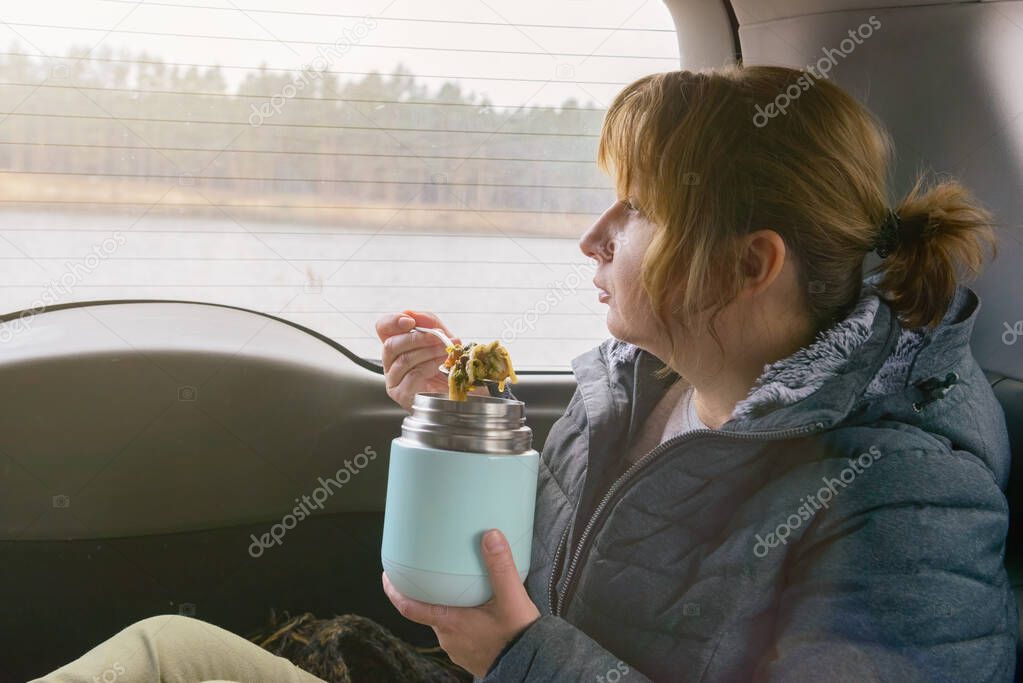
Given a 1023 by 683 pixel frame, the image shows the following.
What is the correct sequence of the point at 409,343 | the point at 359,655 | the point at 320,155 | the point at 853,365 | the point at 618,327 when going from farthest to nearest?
the point at 320,155 → the point at 359,655 → the point at 409,343 → the point at 618,327 → the point at 853,365

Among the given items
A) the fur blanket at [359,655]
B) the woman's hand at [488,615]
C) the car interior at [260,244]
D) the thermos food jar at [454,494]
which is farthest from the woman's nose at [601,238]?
the fur blanket at [359,655]

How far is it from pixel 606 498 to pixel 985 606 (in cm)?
40

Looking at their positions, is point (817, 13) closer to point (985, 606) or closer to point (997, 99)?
point (997, 99)

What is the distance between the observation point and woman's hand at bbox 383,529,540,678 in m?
0.96

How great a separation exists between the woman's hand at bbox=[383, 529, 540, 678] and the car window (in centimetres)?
81

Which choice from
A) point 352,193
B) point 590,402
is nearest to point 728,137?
point 590,402

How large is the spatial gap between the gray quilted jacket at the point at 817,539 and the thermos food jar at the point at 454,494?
12 cm

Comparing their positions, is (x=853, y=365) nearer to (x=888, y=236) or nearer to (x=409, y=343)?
(x=888, y=236)

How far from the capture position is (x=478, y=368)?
1069 mm

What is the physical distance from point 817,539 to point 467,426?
37 cm

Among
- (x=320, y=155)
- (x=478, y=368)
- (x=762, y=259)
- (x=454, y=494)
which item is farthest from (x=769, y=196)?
(x=320, y=155)

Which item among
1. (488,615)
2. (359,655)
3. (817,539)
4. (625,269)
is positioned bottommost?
(359,655)

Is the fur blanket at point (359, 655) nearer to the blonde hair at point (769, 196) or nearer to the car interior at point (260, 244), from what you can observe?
the car interior at point (260, 244)

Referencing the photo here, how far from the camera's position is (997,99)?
1.38 meters
